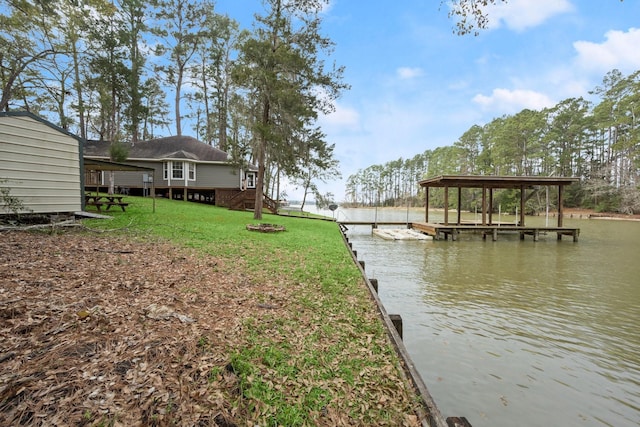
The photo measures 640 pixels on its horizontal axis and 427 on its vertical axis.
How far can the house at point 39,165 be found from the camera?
8102 millimetres

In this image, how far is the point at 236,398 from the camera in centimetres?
253

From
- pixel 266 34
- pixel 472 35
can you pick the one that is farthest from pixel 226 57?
pixel 472 35

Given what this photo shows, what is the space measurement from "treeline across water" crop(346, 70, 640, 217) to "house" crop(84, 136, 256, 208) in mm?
27426

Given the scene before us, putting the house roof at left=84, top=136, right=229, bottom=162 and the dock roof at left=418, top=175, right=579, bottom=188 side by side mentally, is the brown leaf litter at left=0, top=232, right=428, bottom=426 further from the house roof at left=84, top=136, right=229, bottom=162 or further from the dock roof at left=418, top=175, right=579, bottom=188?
the house roof at left=84, top=136, right=229, bottom=162

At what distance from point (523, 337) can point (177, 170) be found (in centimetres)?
2457

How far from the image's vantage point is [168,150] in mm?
25062

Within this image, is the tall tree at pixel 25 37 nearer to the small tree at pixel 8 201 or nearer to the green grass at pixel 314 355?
the small tree at pixel 8 201

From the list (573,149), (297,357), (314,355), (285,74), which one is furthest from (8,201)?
(573,149)

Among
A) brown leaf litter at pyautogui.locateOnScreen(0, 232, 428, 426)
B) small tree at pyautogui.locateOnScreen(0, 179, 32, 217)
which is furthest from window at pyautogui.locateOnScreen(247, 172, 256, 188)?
brown leaf litter at pyautogui.locateOnScreen(0, 232, 428, 426)

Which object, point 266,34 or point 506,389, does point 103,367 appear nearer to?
point 506,389

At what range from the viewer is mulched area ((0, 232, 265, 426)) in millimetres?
2207

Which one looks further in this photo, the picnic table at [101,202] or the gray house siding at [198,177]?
the gray house siding at [198,177]

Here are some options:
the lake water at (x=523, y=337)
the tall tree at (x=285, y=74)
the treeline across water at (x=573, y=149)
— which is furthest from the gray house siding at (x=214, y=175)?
the treeline across water at (x=573, y=149)

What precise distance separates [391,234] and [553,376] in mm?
16529
